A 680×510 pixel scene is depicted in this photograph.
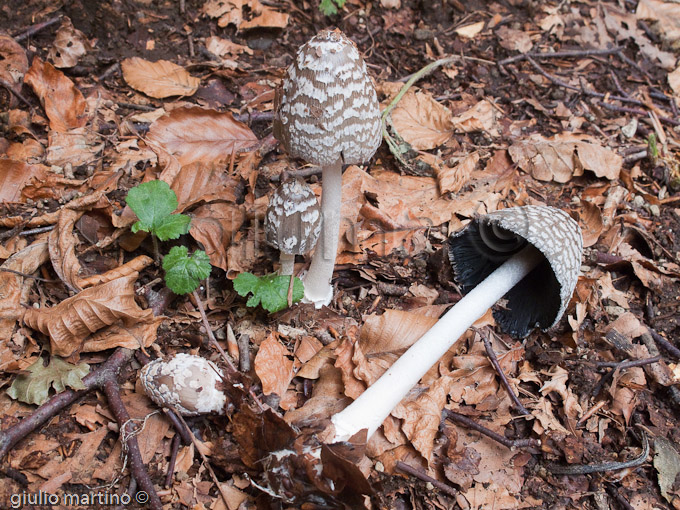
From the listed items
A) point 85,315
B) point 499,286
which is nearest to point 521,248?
point 499,286

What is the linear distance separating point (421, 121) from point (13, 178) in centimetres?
347

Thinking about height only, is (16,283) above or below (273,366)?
above

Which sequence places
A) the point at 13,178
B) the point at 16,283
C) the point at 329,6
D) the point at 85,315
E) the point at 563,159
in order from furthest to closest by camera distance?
1. the point at 329,6
2. the point at 563,159
3. the point at 13,178
4. the point at 16,283
5. the point at 85,315

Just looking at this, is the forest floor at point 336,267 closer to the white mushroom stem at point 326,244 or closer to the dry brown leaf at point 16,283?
the dry brown leaf at point 16,283

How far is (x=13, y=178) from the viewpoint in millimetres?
3703

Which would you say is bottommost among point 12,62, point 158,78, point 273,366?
point 273,366

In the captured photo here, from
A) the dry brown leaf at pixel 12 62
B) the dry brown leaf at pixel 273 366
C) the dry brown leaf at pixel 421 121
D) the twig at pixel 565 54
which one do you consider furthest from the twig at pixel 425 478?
the twig at pixel 565 54

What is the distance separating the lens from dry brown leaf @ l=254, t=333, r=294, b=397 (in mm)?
3191

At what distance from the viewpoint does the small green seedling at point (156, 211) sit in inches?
130

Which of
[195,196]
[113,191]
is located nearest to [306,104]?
[195,196]

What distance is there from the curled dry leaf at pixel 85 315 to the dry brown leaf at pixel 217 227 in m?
0.62

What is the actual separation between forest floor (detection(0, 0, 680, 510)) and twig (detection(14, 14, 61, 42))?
0.07 ft

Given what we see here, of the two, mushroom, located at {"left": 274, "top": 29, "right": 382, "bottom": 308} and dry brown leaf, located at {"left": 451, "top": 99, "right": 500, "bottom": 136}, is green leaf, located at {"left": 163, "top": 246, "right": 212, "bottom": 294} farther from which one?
A: dry brown leaf, located at {"left": 451, "top": 99, "right": 500, "bottom": 136}

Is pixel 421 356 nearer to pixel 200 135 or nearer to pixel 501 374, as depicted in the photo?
pixel 501 374
